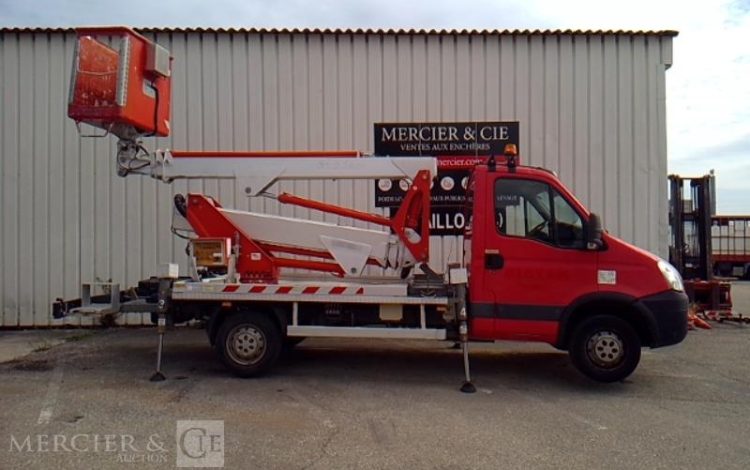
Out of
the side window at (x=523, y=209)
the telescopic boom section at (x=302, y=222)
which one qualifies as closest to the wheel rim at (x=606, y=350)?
the side window at (x=523, y=209)

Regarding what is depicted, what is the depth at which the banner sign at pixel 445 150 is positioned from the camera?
10383mm

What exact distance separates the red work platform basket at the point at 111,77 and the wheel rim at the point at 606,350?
5685mm

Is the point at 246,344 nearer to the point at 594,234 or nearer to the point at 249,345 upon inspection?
the point at 249,345

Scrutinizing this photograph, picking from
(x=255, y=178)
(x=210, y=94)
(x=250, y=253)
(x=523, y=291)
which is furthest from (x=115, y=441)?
(x=210, y=94)

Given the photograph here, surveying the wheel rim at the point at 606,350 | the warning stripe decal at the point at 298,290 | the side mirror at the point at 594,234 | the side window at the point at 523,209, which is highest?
the side window at the point at 523,209

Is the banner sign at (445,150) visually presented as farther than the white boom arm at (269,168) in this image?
Yes

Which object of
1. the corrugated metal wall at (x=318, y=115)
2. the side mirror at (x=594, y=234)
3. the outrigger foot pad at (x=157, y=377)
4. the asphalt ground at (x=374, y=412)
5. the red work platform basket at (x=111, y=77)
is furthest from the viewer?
the corrugated metal wall at (x=318, y=115)

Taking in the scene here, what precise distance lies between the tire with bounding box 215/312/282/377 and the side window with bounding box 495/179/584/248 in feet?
9.31

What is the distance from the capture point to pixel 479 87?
10.5 m

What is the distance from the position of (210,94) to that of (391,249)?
5.29m

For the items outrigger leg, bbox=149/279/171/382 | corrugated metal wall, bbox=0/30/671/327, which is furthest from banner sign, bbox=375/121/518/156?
outrigger leg, bbox=149/279/171/382

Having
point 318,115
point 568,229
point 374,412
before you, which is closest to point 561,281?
point 568,229

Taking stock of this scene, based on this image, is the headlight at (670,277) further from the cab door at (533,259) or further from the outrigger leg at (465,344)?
the outrigger leg at (465,344)

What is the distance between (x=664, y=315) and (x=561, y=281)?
44.3 inches
